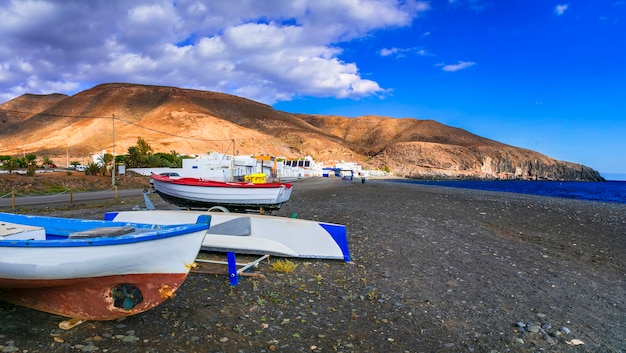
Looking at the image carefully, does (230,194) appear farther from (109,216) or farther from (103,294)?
(103,294)

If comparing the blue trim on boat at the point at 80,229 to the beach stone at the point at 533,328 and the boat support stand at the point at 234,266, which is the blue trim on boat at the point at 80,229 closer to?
the boat support stand at the point at 234,266

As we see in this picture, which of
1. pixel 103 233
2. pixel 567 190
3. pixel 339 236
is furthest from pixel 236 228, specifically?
pixel 567 190

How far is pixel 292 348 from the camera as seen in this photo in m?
4.36

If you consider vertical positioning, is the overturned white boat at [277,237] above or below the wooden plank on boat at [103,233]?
below

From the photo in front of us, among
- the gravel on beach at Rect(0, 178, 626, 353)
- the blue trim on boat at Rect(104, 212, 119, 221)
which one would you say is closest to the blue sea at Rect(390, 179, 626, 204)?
the gravel on beach at Rect(0, 178, 626, 353)

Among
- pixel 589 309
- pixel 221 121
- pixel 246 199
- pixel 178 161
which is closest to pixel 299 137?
pixel 221 121

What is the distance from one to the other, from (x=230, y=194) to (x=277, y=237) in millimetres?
6375

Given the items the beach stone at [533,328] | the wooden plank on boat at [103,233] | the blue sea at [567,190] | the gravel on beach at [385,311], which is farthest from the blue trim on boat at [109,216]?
the blue sea at [567,190]

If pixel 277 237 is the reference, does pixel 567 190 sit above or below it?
below

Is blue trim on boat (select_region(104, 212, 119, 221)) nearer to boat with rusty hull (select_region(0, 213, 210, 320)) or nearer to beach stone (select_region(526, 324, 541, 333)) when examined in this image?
boat with rusty hull (select_region(0, 213, 210, 320))

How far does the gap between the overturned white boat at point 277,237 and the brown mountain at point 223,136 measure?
93569 mm

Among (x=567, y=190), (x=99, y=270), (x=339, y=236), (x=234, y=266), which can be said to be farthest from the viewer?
(x=567, y=190)

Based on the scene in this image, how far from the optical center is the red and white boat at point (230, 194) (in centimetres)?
1434

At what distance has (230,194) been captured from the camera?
1445cm
